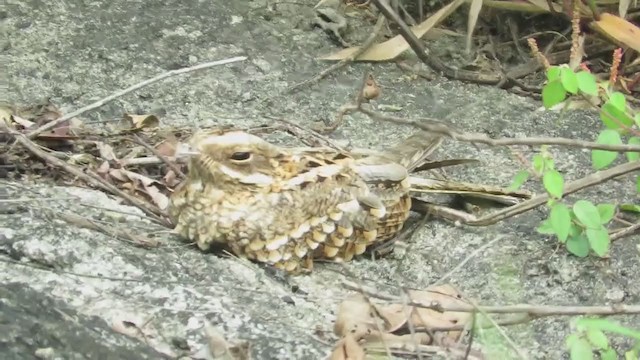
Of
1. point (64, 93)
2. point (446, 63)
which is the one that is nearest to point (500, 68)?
point (446, 63)

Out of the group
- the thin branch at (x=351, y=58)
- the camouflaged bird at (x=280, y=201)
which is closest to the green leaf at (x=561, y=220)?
the camouflaged bird at (x=280, y=201)

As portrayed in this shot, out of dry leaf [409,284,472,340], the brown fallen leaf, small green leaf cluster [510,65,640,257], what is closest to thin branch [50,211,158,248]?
the brown fallen leaf

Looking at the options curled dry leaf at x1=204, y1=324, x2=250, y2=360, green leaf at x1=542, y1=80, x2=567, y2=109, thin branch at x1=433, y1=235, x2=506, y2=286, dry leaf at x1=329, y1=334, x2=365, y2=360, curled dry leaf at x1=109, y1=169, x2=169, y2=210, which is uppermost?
green leaf at x1=542, y1=80, x2=567, y2=109

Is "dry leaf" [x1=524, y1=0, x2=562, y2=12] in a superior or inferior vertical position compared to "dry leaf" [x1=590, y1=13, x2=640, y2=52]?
inferior

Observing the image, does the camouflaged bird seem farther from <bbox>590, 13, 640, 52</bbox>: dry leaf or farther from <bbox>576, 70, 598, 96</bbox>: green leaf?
<bbox>590, 13, 640, 52</bbox>: dry leaf

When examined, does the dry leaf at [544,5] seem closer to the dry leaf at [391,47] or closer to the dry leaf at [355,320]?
the dry leaf at [391,47]

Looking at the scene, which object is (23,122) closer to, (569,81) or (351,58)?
(351,58)
